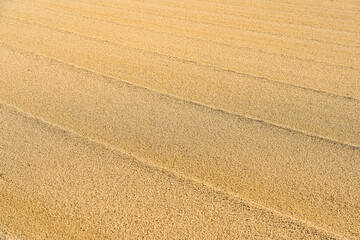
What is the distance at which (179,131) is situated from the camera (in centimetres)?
251

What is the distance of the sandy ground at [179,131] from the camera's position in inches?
74.3

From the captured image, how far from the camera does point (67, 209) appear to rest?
192 cm

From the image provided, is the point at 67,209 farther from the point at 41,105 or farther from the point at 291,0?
the point at 291,0

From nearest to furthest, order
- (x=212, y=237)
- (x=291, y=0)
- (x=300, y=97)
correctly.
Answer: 1. (x=212, y=237)
2. (x=300, y=97)
3. (x=291, y=0)

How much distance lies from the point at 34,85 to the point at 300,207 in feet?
6.24

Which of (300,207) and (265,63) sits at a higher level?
(300,207)

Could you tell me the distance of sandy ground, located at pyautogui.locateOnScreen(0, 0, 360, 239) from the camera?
1887 millimetres

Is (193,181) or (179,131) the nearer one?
(193,181)

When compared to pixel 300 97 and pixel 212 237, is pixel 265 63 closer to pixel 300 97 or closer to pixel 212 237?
pixel 300 97

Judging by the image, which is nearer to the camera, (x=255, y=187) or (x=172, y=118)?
(x=255, y=187)

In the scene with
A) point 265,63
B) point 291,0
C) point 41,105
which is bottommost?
point 291,0

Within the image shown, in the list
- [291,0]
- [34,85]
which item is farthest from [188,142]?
[291,0]

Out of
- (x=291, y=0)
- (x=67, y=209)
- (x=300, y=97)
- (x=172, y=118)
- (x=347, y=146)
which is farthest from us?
(x=291, y=0)

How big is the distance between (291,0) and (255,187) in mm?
3877
